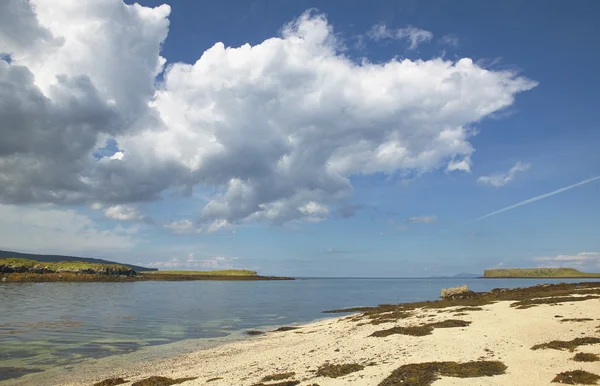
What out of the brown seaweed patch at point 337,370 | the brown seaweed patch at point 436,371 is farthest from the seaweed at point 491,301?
the brown seaweed patch at point 436,371

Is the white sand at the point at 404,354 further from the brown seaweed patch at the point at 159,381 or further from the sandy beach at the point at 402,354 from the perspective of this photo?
the brown seaweed patch at the point at 159,381

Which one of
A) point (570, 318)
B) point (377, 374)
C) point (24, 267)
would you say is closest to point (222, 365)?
point (377, 374)

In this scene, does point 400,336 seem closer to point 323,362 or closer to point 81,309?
point 323,362

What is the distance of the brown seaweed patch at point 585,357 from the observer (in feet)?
56.5

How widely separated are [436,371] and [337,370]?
488cm

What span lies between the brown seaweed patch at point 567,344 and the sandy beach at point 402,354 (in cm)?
30

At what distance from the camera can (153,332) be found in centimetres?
4350

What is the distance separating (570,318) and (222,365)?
2544 centimetres

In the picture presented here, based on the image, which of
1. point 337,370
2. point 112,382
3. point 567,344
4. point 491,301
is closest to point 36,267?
point 112,382

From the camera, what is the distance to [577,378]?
14828mm

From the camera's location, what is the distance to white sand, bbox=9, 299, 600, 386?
1758cm

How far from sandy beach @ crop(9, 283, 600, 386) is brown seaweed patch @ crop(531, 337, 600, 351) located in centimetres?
30

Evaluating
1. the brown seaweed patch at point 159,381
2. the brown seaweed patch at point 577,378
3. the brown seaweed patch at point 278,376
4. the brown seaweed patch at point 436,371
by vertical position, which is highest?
the brown seaweed patch at point 577,378

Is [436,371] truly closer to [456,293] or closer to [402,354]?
[402,354]
